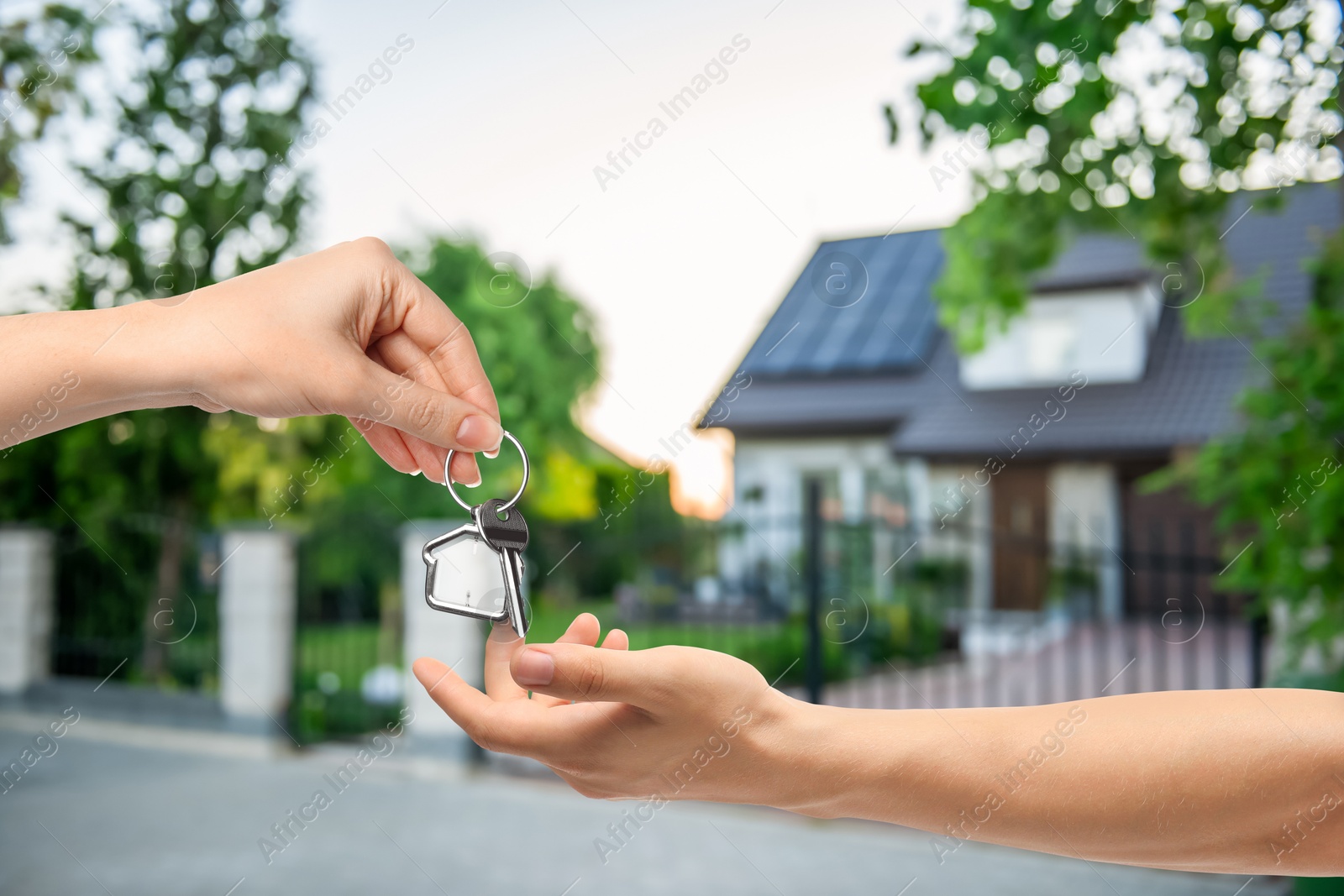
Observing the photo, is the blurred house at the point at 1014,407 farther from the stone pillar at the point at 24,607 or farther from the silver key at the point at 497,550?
the silver key at the point at 497,550

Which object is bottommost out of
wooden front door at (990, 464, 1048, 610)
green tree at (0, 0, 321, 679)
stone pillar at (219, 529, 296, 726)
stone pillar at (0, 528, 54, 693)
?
wooden front door at (990, 464, 1048, 610)

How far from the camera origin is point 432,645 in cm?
695

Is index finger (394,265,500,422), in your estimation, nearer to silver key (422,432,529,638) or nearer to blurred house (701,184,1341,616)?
silver key (422,432,529,638)

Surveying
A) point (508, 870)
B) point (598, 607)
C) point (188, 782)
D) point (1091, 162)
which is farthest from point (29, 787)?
point (1091, 162)

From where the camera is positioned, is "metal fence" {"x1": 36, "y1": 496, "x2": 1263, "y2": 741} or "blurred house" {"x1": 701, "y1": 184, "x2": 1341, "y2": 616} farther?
"blurred house" {"x1": 701, "y1": 184, "x2": 1341, "y2": 616}

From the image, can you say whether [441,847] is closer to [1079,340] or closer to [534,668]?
[534,668]

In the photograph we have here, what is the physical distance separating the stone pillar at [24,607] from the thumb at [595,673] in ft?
33.1

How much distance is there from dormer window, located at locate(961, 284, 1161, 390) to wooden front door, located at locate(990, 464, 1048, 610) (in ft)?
4.57

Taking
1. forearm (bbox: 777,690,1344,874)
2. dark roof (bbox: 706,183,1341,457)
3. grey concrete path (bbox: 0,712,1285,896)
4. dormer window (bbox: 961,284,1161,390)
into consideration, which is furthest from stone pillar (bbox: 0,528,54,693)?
dormer window (bbox: 961,284,1161,390)

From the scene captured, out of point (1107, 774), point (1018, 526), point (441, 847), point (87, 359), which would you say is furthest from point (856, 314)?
point (87, 359)

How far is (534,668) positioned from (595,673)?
72 mm

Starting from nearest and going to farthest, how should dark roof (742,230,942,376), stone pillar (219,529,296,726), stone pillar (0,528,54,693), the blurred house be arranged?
1. stone pillar (219,529,296,726)
2. stone pillar (0,528,54,693)
3. the blurred house
4. dark roof (742,230,942,376)

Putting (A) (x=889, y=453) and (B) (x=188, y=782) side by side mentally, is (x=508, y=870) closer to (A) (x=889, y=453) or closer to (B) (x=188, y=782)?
(B) (x=188, y=782)

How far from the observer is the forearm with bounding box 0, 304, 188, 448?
1.35m
